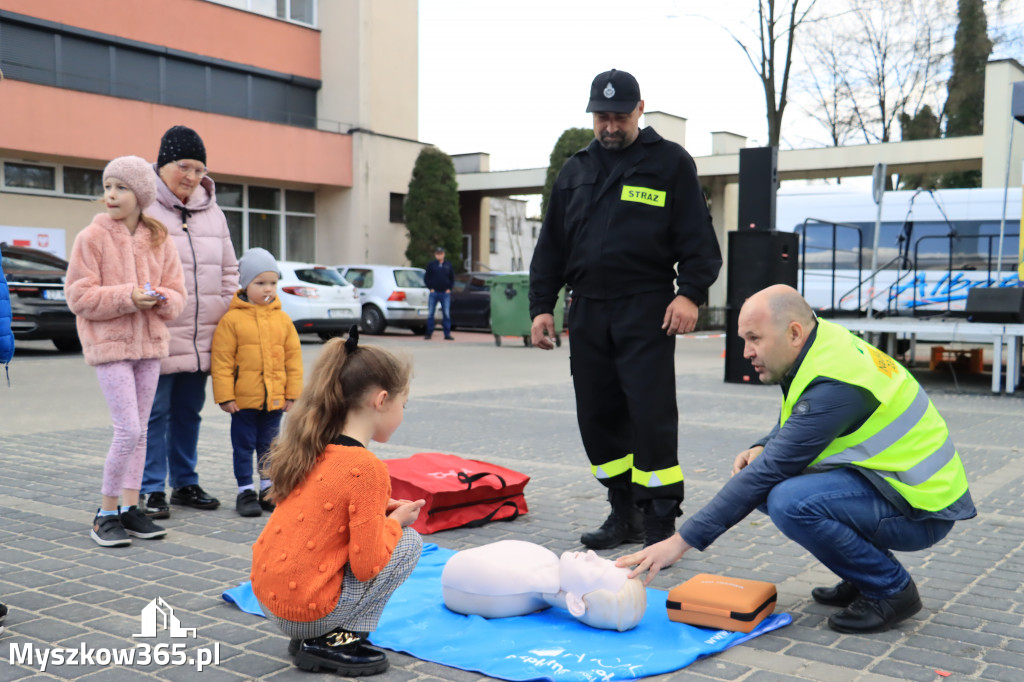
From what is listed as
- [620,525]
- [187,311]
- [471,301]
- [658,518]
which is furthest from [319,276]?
[658,518]

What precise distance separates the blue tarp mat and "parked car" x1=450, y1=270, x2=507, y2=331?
19192 millimetres

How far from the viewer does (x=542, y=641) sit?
3189 millimetres

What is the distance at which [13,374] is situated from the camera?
11758 millimetres

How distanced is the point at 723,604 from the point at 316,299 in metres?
14.9

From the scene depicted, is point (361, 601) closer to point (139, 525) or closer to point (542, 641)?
point (542, 641)

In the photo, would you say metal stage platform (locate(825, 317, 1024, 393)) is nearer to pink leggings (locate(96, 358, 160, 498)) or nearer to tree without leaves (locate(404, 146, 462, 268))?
pink leggings (locate(96, 358, 160, 498))

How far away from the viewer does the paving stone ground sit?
9.83ft

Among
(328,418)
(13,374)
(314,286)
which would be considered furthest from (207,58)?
(328,418)

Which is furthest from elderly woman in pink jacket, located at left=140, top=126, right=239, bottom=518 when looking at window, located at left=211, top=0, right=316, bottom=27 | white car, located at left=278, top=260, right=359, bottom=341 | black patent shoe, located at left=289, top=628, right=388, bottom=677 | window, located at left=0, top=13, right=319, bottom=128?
window, located at left=211, top=0, right=316, bottom=27

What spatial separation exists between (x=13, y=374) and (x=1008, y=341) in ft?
40.7

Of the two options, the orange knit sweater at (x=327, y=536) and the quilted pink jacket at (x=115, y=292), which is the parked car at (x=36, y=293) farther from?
the orange knit sweater at (x=327, y=536)

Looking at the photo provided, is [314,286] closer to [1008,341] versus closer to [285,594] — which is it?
[1008,341]

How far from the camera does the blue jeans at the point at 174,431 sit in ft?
16.0

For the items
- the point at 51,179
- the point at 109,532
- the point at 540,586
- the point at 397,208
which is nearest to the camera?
the point at 540,586
